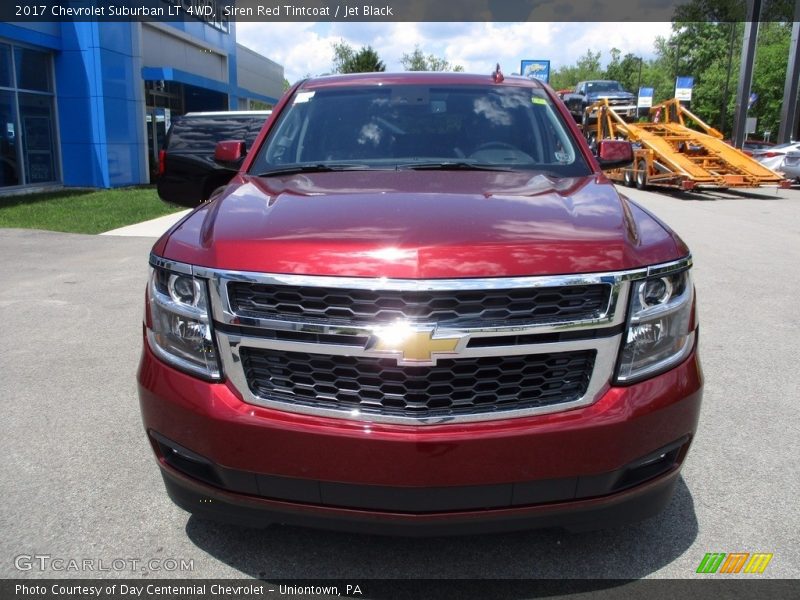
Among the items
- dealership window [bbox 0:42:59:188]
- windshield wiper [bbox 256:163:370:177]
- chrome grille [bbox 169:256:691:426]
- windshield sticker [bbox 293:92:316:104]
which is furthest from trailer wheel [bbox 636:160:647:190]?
chrome grille [bbox 169:256:691:426]

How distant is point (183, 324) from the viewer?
2.29 metres

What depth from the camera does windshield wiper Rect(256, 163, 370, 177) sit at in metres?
3.32

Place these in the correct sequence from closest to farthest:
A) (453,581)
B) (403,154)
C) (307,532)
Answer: (453,581) < (307,532) < (403,154)

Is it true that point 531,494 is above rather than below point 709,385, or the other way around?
above

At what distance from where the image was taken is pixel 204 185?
5730mm

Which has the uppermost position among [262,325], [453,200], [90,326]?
[453,200]

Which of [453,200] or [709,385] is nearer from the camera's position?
[453,200]

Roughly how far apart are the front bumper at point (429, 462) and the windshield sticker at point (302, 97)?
2198mm

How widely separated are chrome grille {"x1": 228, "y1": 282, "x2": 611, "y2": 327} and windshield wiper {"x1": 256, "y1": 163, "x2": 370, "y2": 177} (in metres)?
1.30

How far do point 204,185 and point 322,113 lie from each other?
222cm

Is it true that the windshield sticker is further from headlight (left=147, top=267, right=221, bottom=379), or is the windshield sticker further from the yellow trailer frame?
the yellow trailer frame

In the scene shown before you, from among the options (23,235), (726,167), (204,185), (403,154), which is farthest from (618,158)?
(726,167)

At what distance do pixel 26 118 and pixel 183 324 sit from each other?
62.4ft

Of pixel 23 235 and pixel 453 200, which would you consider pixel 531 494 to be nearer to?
pixel 453 200
